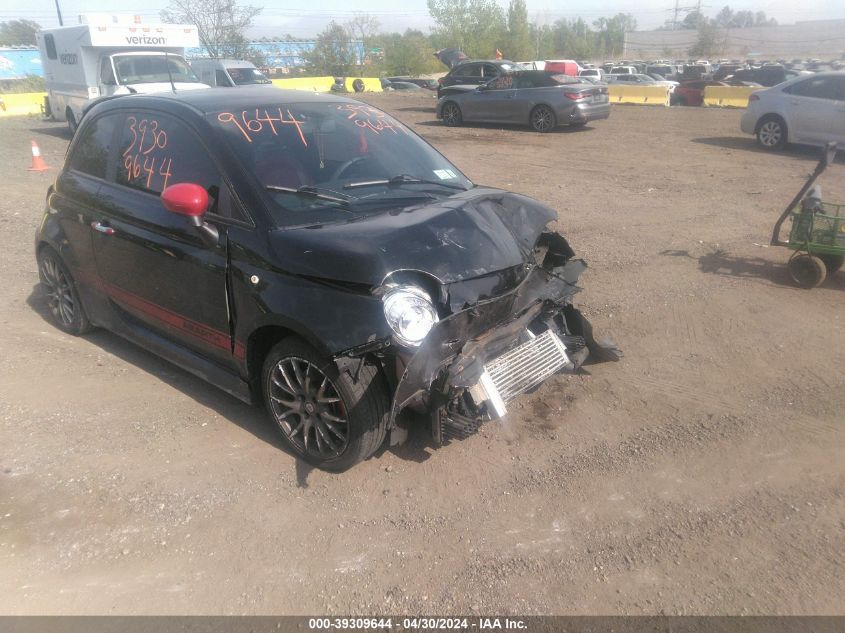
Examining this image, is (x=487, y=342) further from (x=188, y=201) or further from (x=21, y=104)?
(x=21, y=104)

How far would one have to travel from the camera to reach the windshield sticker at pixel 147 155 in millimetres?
4141

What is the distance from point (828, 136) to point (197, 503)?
12.9 m

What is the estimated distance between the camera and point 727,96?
75.7 ft

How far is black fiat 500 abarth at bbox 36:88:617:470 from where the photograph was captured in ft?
10.7

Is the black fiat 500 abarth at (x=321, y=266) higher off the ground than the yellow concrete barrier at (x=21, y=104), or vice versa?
the yellow concrete barrier at (x=21, y=104)

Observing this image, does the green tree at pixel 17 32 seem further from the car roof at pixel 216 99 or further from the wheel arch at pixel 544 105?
the car roof at pixel 216 99

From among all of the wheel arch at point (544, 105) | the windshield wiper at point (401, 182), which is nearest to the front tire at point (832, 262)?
the windshield wiper at point (401, 182)

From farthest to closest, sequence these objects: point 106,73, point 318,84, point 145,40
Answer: point 318,84
point 145,40
point 106,73

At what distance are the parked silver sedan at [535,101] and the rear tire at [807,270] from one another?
1100 centimetres

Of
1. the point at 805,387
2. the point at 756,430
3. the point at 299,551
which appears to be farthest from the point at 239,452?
the point at 805,387

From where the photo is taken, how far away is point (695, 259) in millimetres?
6809

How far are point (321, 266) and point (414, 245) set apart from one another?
478 mm

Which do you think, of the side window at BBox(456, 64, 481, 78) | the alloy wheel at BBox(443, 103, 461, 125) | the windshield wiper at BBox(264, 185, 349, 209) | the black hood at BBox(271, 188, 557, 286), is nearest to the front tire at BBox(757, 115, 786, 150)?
the alloy wheel at BBox(443, 103, 461, 125)

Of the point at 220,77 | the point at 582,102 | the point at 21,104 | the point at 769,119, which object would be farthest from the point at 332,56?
the point at 769,119
